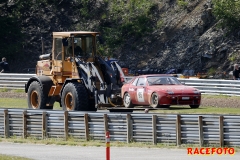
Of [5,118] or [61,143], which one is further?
[5,118]

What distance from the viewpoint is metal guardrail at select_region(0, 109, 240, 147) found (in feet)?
62.7

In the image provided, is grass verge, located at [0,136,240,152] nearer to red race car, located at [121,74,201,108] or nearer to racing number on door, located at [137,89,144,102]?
red race car, located at [121,74,201,108]

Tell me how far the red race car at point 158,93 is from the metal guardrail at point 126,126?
5.16m

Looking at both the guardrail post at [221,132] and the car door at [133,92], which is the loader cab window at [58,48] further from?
the guardrail post at [221,132]

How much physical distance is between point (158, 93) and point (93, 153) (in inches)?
368

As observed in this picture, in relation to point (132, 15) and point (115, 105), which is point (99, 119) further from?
point (132, 15)

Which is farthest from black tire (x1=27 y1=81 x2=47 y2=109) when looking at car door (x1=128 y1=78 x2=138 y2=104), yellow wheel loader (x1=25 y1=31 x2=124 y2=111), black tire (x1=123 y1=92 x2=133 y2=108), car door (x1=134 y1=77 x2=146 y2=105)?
car door (x1=134 y1=77 x2=146 y2=105)

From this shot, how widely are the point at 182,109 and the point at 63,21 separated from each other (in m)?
29.1

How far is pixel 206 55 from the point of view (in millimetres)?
45781

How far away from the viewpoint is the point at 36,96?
2883cm

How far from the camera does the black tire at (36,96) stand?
2802 centimetres

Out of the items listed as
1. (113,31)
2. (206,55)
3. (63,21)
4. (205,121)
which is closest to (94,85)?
(205,121)

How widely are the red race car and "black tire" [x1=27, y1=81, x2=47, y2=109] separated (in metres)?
3.17

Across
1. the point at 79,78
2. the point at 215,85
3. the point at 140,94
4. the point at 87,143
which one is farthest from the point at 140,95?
the point at 215,85
